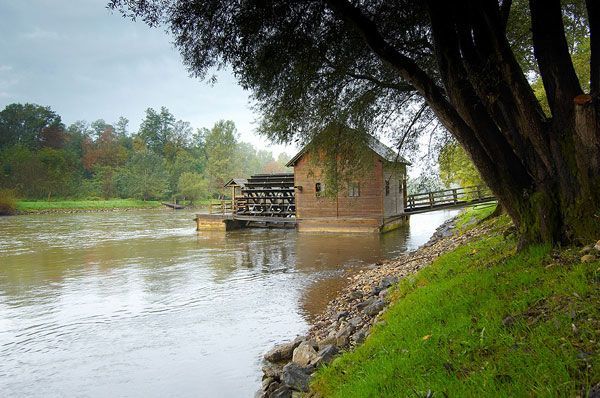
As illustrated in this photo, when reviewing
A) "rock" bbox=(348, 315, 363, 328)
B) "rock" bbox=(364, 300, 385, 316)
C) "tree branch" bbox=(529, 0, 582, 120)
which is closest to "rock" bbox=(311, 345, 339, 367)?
"rock" bbox=(348, 315, 363, 328)

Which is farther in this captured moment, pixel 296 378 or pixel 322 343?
pixel 322 343

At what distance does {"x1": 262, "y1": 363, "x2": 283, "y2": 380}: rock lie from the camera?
6155 mm

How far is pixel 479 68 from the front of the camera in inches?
221

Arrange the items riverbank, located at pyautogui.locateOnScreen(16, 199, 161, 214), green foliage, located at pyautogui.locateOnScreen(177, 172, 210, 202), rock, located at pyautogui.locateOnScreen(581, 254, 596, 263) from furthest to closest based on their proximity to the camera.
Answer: green foliage, located at pyautogui.locateOnScreen(177, 172, 210, 202) → riverbank, located at pyautogui.locateOnScreen(16, 199, 161, 214) → rock, located at pyautogui.locateOnScreen(581, 254, 596, 263)

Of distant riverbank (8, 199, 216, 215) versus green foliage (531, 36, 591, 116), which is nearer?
green foliage (531, 36, 591, 116)

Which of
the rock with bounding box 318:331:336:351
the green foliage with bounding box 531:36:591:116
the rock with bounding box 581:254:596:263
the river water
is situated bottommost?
the river water

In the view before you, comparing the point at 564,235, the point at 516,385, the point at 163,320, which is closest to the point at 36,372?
the point at 163,320

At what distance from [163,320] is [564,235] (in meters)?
8.60

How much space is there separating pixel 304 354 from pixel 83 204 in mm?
65220

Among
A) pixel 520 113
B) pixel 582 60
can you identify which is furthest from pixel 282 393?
pixel 582 60

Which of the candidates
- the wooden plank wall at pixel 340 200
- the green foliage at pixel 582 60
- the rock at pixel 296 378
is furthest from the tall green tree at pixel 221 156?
the rock at pixel 296 378

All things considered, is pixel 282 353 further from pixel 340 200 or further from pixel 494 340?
pixel 340 200

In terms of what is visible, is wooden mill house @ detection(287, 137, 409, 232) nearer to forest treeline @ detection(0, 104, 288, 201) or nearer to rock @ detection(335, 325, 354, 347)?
rock @ detection(335, 325, 354, 347)

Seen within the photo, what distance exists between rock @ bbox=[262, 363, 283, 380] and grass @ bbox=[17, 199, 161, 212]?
203ft
